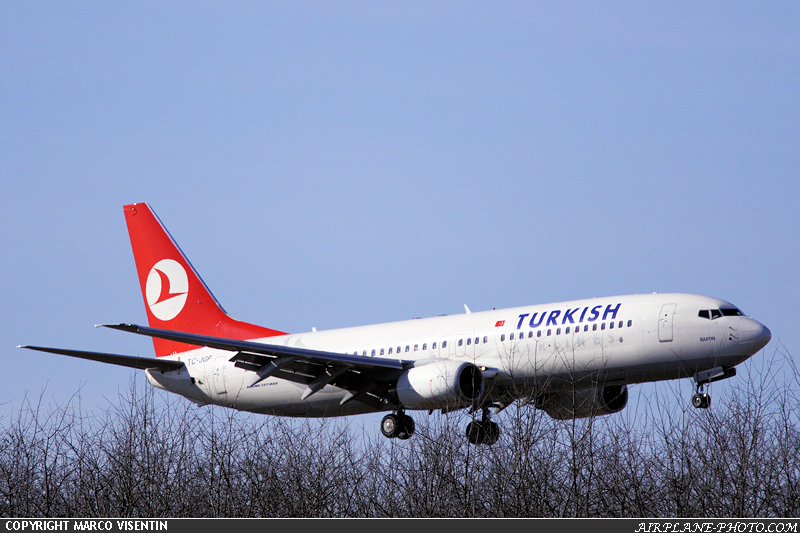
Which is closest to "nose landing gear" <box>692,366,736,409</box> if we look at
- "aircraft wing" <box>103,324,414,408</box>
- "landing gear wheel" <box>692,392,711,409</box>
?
"landing gear wheel" <box>692,392,711,409</box>

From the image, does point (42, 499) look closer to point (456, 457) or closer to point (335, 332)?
point (456, 457)

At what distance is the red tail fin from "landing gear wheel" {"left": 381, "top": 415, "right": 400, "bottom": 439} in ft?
33.4

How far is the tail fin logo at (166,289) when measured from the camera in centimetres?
5075

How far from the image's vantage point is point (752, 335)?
120 ft

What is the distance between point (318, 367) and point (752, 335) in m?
15.6

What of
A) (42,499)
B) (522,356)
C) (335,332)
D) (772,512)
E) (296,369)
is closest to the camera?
(772,512)

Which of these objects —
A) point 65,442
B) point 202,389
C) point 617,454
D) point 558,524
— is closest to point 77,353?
point 202,389

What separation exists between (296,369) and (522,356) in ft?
29.0

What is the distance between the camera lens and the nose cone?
3647 centimetres

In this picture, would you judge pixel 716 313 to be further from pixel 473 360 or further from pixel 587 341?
pixel 473 360

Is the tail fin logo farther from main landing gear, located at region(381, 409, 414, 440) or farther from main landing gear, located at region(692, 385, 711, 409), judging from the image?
main landing gear, located at region(692, 385, 711, 409)

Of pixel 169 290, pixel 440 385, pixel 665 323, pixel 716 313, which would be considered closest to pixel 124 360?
pixel 169 290

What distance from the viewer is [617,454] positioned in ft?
91.6

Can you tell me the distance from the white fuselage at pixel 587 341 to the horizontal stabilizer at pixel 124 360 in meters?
7.81
